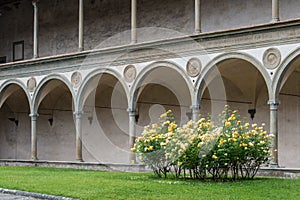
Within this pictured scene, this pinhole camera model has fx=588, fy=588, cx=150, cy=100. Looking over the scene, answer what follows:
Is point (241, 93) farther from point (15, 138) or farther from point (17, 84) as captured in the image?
point (15, 138)

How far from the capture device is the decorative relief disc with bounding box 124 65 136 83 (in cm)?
2061

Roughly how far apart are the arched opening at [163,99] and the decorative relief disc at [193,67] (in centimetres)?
246

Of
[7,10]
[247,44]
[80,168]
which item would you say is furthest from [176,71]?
[7,10]

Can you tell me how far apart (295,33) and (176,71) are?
5338 millimetres

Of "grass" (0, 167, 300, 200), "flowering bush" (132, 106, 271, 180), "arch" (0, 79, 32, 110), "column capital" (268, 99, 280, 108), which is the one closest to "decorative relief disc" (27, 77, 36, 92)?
"arch" (0, 79, 32, 110)

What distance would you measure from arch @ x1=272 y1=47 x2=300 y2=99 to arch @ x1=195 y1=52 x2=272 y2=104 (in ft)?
0.52

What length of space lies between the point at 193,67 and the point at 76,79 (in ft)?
19.2

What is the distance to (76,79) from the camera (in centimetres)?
2277

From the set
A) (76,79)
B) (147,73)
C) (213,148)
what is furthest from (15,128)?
(213,148)

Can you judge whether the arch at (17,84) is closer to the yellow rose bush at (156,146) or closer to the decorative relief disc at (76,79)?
the decorative relief disc at (76,79)

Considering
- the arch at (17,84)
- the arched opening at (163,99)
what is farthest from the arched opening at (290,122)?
the arch at (17,84)

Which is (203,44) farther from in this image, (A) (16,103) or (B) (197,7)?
(A) (16,103)

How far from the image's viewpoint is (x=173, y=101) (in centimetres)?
2431

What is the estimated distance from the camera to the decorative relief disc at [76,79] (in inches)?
892
